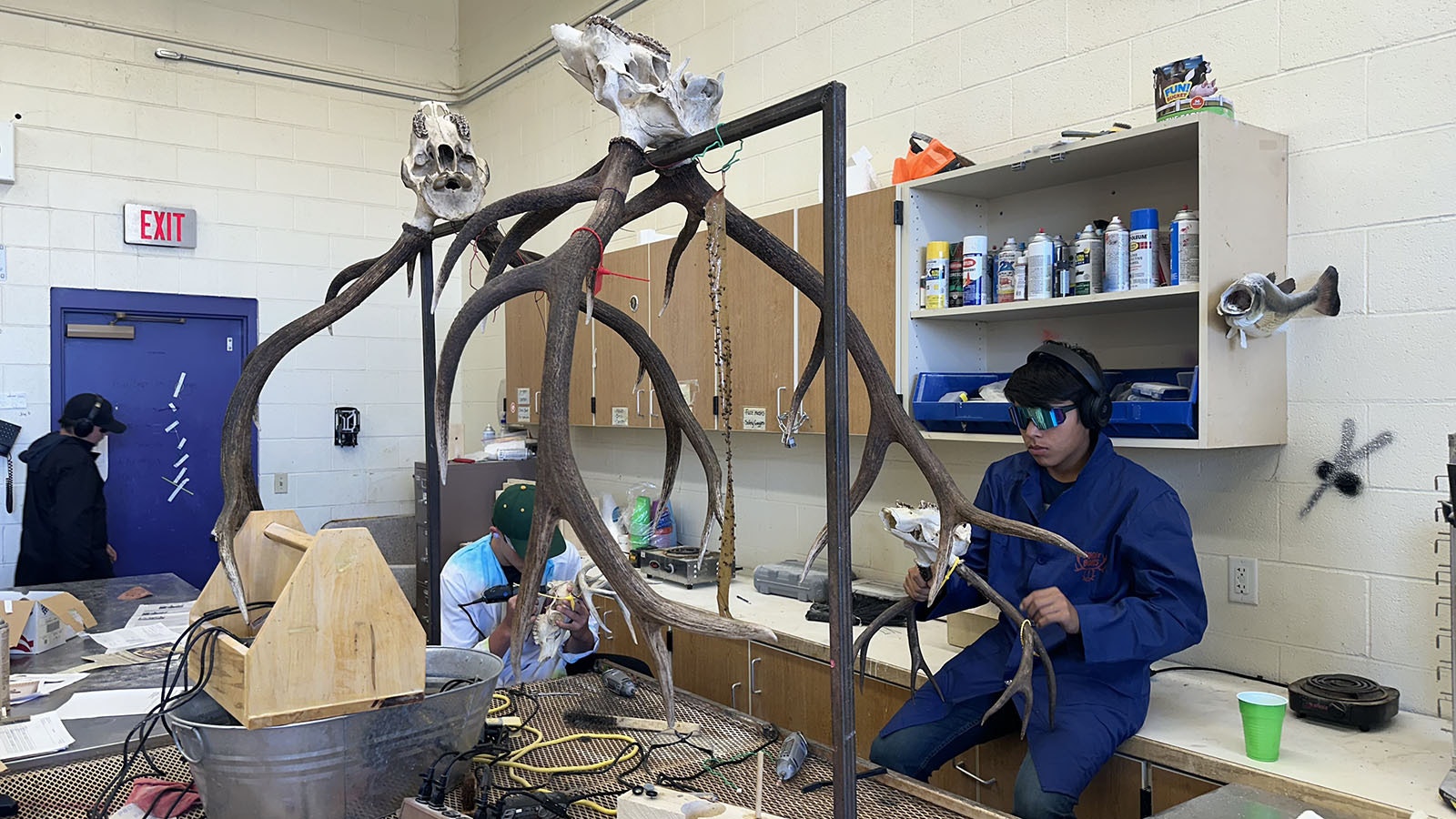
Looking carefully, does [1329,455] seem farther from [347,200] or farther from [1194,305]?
[347,200]

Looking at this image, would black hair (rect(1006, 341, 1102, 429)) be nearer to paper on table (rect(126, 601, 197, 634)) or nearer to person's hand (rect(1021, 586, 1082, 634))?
person's hand (rect(1021, 586, 1082, 634))

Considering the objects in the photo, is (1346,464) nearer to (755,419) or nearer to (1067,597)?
(1067,597)

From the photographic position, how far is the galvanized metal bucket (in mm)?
1445

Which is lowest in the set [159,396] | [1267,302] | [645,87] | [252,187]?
[159,396]

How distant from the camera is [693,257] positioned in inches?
158

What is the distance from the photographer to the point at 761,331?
3533mm

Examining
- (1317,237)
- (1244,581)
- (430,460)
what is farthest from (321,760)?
(1317,237)

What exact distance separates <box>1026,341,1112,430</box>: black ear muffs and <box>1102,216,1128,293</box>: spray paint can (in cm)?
25

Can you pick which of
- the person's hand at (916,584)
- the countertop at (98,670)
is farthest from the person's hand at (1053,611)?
the countertop at (98,670)

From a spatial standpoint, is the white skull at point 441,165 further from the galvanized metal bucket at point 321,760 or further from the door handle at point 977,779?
the door handle at point 977,779

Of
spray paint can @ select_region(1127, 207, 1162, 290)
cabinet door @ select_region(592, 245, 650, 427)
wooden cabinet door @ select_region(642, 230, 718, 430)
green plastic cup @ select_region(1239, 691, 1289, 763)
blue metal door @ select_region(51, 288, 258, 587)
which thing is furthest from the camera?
blue metal door @ select_region(51, 288, 258, 587)

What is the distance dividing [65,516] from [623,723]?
146 inches

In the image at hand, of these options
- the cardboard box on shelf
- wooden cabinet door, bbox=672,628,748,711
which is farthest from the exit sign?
wooden cabinet door, bbox=672,628,748,711

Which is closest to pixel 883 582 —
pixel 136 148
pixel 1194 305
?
pixel 1194 305
